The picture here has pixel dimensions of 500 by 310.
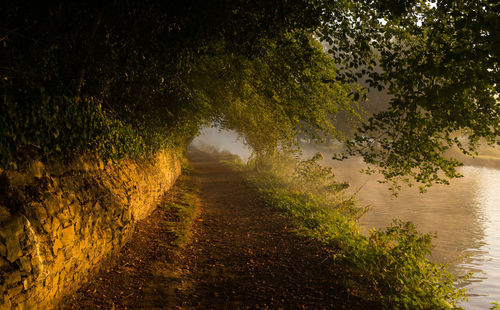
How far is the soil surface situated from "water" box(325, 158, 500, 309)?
4648 millimetres

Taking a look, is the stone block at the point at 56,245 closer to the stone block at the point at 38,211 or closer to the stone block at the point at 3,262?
the stone block at the point at 38,211

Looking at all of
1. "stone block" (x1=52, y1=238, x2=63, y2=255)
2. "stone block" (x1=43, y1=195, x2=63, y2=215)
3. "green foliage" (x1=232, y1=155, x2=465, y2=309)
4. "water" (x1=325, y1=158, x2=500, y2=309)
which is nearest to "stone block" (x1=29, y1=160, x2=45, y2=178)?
"stone block" (x1=43, y1=195, x2=63, y2=215)

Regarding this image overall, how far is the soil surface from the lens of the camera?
207 inches

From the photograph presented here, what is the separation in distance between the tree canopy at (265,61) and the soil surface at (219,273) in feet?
8.58

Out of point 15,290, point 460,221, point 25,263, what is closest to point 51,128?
point 25,263

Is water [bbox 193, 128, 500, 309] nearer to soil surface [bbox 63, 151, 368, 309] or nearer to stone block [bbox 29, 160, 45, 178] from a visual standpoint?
soil surface [bbox 63, 151, 368, 309]

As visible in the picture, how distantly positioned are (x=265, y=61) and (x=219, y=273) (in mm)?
5622

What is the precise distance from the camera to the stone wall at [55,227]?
3.68 m

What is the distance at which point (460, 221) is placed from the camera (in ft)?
50.2

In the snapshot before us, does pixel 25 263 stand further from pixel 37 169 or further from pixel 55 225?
pixel 37 169

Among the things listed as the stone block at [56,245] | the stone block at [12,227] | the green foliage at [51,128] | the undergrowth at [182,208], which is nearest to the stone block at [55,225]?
the stone block at [56,245]

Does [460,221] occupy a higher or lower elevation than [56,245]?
lower

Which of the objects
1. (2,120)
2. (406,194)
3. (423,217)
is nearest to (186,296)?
(2,120)

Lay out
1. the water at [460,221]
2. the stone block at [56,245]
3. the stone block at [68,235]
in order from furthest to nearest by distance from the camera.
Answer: the water at [460,221] → the stone block at [68,235] → the stone block at [56,245]
